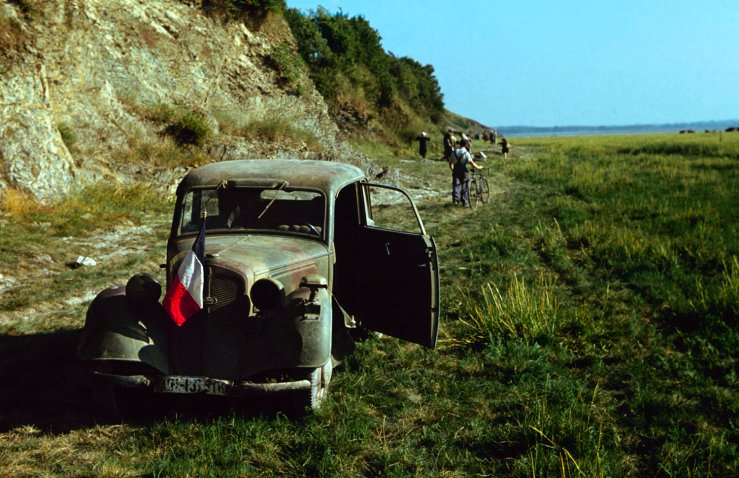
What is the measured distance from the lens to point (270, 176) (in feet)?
19.8

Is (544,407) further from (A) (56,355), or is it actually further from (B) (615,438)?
(A) (56,355)

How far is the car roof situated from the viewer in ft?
19.6

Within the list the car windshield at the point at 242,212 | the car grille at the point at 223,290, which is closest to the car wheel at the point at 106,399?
the car grille at the point at 223,290

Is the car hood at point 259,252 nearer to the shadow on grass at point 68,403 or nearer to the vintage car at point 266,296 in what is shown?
the vintage car at point 266,296

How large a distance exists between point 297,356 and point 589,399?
275 cm

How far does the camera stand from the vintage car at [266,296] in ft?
15.1

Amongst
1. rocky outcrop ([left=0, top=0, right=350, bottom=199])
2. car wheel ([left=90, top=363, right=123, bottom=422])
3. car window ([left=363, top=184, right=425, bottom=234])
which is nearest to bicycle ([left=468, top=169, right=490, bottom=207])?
car window ([left=363, top=184, right=425, bottom=234])

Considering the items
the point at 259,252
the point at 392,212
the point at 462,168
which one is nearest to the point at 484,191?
the point at 462,168

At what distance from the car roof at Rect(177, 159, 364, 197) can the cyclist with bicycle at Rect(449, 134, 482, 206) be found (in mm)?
10917

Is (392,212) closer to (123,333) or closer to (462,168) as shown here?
(462,168)

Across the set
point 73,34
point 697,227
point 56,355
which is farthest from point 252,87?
point 56,355

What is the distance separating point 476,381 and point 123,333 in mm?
3230

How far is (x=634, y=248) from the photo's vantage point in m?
10.9

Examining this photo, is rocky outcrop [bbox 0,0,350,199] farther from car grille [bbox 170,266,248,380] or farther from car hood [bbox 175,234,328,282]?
car grille [bbox 170,266,248,380]
